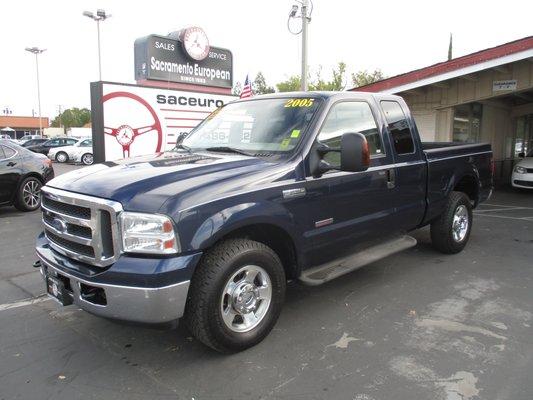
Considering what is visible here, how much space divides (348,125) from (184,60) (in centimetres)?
693

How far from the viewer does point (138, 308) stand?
3084mm

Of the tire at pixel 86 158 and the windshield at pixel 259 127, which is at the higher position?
the windshield at pixel 259 127

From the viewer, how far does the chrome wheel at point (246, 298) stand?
3.56 metres

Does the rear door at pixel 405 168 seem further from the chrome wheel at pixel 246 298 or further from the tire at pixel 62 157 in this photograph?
the tire at pixel 62 157

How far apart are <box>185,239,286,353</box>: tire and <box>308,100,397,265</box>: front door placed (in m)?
0.57

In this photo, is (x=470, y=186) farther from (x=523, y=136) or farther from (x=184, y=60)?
(x=523, y=136)

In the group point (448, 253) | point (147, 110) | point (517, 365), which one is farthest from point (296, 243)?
Answer: point (147, 110)

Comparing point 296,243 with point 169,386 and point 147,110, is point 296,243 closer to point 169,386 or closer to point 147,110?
point 169,386

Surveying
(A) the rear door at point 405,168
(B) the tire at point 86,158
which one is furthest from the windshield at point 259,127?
(B) the tire at point 86,158

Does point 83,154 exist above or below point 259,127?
below

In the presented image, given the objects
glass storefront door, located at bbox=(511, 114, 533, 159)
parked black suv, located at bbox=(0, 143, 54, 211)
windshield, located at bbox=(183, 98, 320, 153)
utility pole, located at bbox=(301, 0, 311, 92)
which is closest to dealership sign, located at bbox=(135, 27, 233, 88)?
utility pole, located at bbox=(301, 0, 311, 92)

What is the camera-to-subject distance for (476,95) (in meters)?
12.7

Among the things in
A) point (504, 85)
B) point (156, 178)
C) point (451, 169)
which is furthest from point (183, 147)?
point (504, 85)

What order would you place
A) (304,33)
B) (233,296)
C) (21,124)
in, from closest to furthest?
(233,296) < (304,33) < (21,124)
